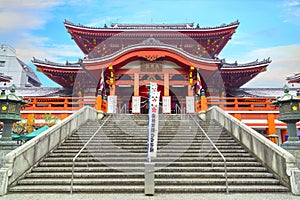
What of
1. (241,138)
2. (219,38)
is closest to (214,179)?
(241,138)

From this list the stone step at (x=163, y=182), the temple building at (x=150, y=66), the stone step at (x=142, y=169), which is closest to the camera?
the stone step at (x=163, y=182)

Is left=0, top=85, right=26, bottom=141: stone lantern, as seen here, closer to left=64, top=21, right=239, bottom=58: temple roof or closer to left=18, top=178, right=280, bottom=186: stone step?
left=18, top=178, right=280, bottom=186: stone step

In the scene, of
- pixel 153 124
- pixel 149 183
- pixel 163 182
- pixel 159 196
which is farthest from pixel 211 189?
pixel 153 124

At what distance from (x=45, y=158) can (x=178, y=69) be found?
35.0 ft

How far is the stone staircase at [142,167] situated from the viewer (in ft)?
17.5

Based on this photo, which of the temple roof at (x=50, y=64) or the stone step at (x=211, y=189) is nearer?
the stone step at (x=211, y=189)

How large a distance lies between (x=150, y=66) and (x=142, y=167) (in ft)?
32.1

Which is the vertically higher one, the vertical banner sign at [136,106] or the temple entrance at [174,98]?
the temple entrance at [174,98]

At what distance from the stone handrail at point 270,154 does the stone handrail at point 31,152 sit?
22.3ft

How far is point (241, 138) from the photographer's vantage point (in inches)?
298

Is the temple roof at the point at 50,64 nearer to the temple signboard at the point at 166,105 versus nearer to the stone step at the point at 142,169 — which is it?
the temple signboard at the point at 166,105

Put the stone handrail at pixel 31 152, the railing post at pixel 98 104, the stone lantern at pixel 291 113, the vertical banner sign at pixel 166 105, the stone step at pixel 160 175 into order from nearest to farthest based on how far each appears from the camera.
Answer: the stone handrail at pixel 31 152
the stone step at pixel 160 175
the stone lantern at pixel 291 113
the railing post at pixel 98 104
the vertical banner sign at pixel 166 105

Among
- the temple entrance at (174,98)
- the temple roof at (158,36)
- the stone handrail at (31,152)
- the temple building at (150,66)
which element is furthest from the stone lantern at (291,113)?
the temple roof at (158,36)

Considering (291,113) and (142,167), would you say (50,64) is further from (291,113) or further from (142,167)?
(291,113)
